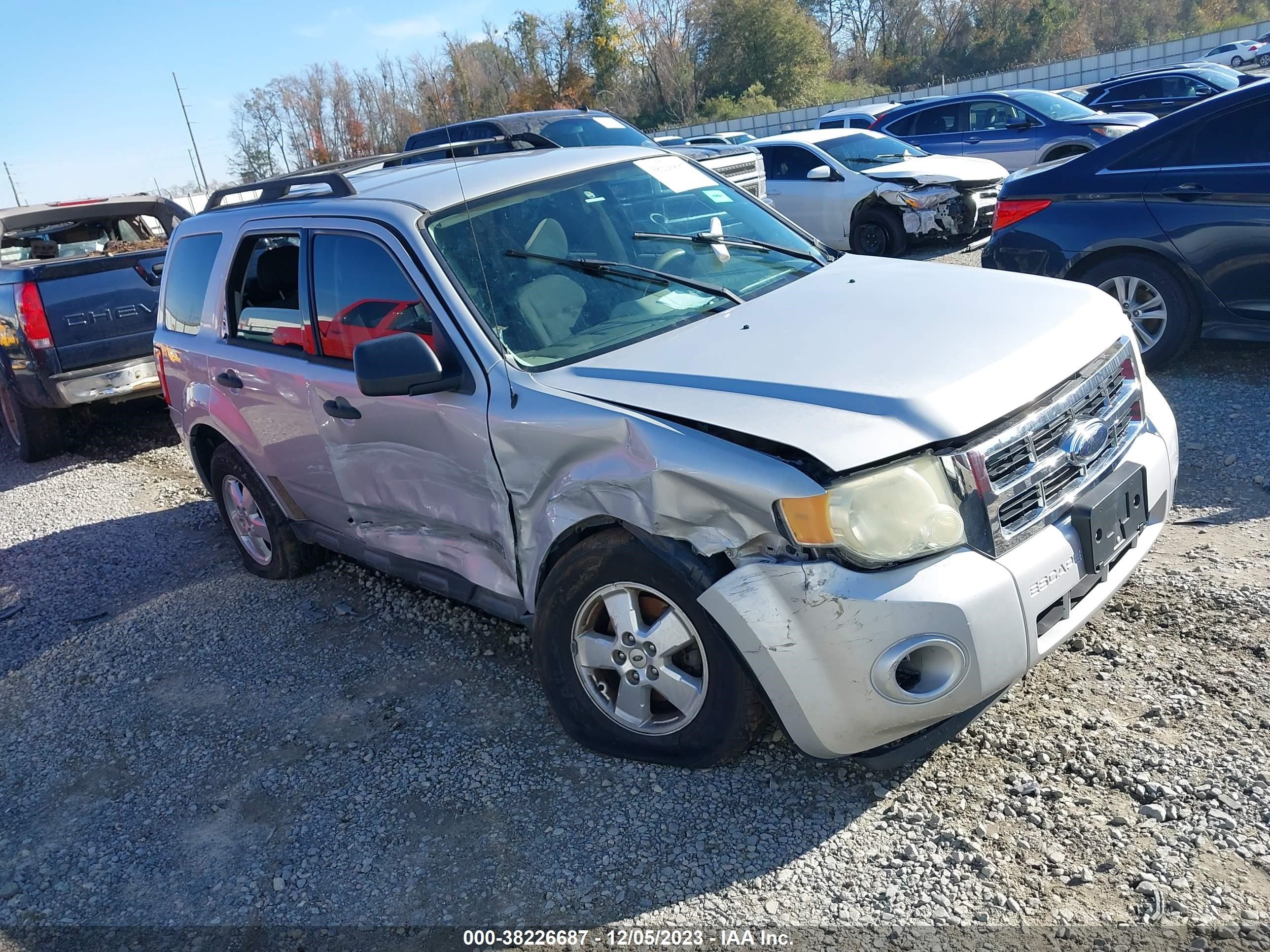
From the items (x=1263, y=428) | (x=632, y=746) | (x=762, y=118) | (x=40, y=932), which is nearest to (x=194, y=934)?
(x=40, y=932)

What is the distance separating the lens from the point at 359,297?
12.8ft

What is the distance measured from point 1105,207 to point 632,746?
4808 millimetres

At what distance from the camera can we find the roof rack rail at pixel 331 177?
13.6ft

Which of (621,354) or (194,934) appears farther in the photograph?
(621,354)

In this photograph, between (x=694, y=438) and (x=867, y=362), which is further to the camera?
(x=867, y=362)

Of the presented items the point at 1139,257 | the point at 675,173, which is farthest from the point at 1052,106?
the point at 675,173

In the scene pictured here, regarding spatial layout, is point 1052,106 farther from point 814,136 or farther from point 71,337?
point 71,337

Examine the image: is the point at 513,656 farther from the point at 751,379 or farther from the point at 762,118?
the point at 762,118

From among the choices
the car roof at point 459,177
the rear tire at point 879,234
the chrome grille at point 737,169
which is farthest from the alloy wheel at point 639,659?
the rear tire at point 879,234

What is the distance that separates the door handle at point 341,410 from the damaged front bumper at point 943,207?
875 cm

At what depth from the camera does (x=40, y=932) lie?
2979mm

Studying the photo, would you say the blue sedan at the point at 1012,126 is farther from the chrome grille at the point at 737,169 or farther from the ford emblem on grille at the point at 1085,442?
the ford emblem on grille at the point at 1085,442

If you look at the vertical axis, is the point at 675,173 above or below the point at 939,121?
above

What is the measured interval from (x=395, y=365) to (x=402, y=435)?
1.64ft
